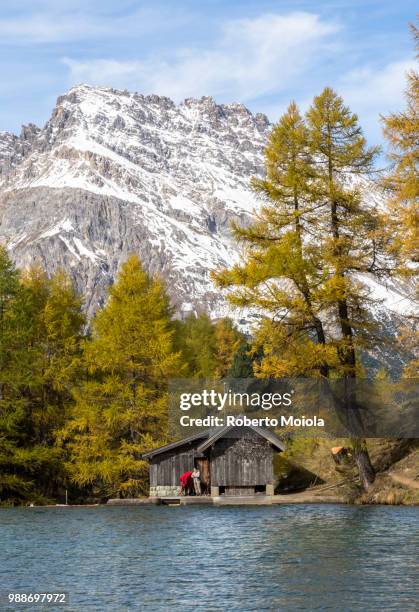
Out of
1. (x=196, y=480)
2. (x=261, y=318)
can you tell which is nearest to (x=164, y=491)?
(x=196, y=480)

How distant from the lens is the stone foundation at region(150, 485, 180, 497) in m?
50.0

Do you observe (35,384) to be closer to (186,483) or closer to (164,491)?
(164,491)

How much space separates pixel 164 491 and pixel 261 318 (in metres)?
14.7

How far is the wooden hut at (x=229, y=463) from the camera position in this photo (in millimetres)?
49375

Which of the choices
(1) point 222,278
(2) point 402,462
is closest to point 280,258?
(1) point 222,278

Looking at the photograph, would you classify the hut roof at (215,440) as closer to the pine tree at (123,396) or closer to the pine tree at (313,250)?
the pine tree at (123,396)

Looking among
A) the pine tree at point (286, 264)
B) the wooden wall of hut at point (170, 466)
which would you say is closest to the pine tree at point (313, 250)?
the pine tree at point (286, 264)

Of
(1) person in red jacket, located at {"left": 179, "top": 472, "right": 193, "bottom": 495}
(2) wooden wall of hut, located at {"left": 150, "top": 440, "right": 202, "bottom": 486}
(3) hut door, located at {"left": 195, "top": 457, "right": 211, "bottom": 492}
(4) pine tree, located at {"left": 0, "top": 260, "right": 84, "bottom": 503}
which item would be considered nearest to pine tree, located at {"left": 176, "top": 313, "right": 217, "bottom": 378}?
(4) pine tree, located at {"left": 0, "top": 260, "right": 84, "bottom": 503}

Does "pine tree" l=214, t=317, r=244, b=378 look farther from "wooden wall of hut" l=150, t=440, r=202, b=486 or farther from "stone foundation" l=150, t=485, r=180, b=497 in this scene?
"stone foundation" l=150, t=485, r=180, b=497

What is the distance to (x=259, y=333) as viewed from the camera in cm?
3909

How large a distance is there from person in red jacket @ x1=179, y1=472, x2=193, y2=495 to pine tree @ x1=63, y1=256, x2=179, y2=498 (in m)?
2.14

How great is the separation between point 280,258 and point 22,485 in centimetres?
1971

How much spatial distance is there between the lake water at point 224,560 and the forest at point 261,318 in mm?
7021

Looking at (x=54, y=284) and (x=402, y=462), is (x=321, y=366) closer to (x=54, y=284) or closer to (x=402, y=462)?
(x=402, y=462)
